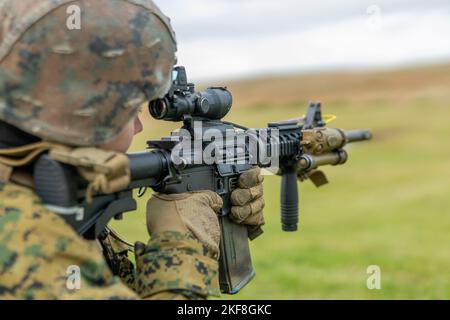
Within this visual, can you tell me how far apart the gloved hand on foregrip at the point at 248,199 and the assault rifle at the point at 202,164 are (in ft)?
0.14

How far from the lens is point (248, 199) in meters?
3.65

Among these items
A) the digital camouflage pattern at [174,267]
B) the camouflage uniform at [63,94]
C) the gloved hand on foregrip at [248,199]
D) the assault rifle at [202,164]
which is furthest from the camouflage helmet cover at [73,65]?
the gloved hand on foregrip at [248,199]

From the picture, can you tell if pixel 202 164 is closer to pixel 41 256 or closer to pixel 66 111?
pixel 66 111

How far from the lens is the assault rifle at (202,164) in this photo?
7.84ft

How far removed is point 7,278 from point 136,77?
78cm

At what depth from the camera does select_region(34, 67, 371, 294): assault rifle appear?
239 cm

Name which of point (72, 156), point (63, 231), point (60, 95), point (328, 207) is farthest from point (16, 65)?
point (328, 207)

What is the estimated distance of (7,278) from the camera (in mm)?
2164

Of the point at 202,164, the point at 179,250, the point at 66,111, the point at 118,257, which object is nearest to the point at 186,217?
the point at 179,250

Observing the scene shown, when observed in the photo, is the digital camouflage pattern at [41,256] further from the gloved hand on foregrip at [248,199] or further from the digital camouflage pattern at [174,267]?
the gloved hand on foregrip at [248,199]

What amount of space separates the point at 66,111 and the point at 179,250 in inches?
27.8

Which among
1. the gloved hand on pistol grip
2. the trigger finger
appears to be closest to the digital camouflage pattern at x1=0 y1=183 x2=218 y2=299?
the gloved hand on pistol grip

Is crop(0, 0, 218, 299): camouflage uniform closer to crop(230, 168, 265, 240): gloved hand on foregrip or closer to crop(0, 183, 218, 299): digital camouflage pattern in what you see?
crop(0, 183, 218, 299): digital camouflage pattern
